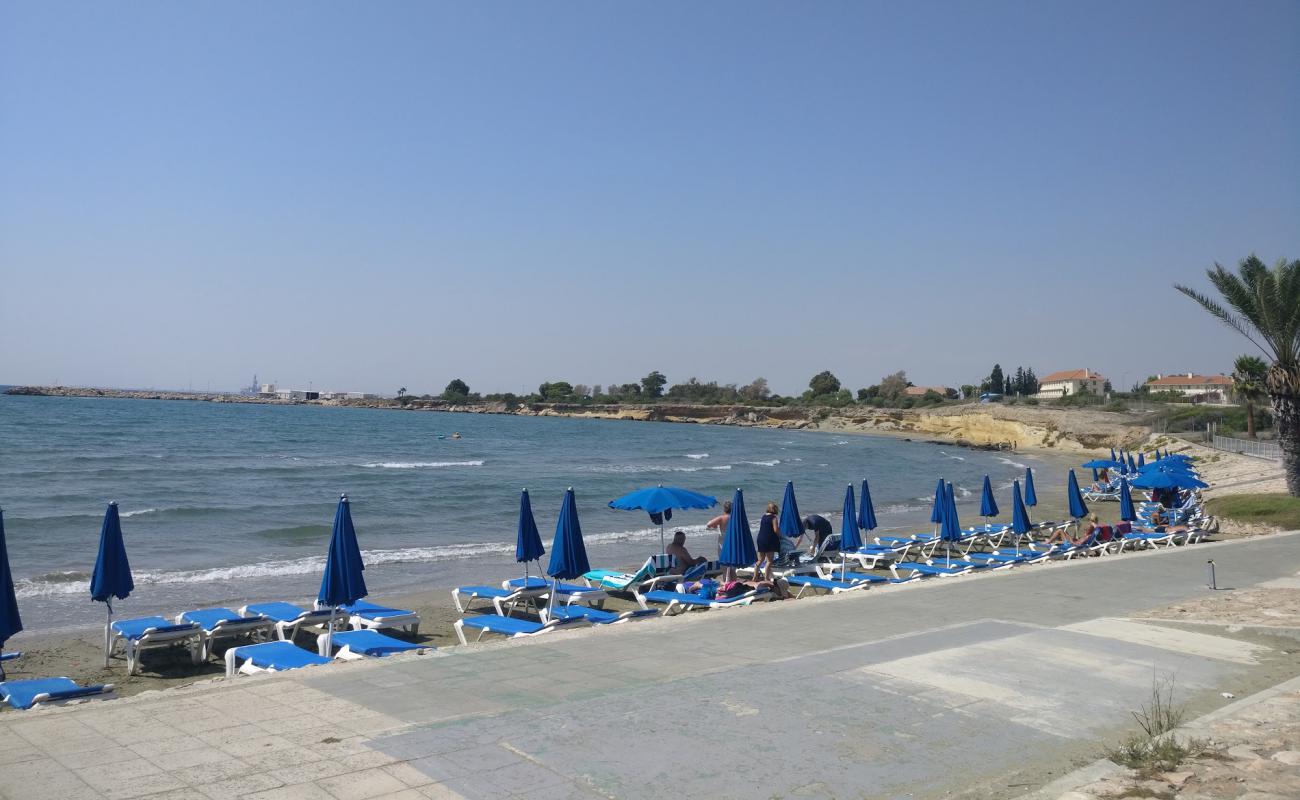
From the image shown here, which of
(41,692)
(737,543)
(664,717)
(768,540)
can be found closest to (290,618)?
(41,692)

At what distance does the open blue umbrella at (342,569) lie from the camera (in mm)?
9214

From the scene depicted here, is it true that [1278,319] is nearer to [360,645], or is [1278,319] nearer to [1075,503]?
[1075,503]

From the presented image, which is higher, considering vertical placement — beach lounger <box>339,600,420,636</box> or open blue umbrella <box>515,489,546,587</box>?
open blue umbrella <box>515,489,546,587</box>

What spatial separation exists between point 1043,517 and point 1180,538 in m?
9.13

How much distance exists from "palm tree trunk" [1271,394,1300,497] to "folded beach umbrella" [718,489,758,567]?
1755 cm

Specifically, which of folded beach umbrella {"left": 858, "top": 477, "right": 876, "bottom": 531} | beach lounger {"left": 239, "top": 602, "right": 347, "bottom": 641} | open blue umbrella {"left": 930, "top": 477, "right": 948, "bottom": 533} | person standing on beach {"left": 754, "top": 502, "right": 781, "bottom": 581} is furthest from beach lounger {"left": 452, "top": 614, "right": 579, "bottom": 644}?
open blue umbrella {"left": 930, "top": 477, "right": 948, "bottom": 533}

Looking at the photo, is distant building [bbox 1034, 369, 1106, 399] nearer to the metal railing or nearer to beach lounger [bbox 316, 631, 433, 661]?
the metal railing

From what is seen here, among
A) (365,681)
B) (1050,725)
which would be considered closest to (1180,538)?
(1050,725)

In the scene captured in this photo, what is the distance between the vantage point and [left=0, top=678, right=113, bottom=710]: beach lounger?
729 centimetres

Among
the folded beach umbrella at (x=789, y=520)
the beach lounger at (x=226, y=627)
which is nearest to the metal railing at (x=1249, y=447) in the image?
the folded beach umbrella at (x=789, y=520)

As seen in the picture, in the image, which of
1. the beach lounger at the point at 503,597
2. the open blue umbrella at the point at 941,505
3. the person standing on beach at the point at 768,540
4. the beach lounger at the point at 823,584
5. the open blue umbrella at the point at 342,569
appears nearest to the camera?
the open blue umbrella at the point at 342,569

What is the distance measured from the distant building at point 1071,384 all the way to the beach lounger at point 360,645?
417 feet

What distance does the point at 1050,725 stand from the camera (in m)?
5.88

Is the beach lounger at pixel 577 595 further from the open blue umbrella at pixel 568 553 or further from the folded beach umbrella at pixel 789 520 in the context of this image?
the folded beach umbrella at pixel 789 520
